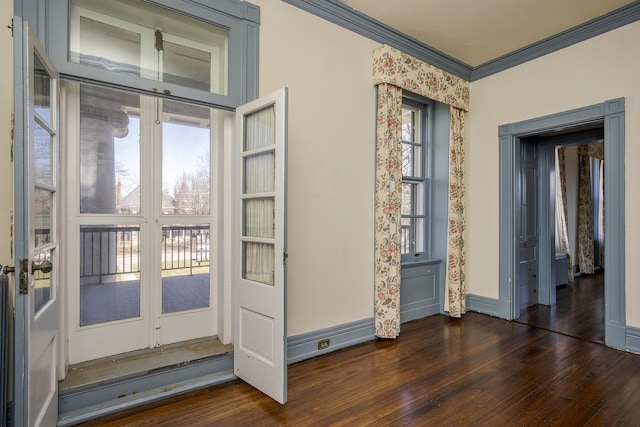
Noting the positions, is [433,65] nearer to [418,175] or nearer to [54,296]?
[418,175]

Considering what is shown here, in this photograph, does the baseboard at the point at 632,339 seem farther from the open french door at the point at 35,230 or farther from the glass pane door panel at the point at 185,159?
the open french door at the point at 35,230

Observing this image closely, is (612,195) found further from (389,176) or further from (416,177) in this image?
(389,176)

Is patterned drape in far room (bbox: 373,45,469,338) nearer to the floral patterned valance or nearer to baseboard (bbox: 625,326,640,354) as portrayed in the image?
the floral patterned valance

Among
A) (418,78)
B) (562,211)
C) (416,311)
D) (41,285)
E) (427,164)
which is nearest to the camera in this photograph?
(41,285)

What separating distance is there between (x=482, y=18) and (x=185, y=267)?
3821mm

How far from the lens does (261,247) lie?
101 inches

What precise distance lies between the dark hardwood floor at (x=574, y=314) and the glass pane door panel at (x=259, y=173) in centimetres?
364

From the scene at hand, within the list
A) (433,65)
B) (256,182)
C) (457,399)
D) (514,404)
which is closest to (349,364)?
(457,399)

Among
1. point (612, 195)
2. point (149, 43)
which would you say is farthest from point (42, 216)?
point (612, 195)

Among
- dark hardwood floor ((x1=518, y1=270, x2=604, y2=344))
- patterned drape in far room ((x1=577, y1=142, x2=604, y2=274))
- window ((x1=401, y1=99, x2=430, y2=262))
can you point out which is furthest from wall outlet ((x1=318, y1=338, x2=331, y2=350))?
patterned drape in far room ((x1=577, y1=142, x2=604, y2=274))

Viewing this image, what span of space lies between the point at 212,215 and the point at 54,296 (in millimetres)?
1405

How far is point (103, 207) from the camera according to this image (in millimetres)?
2801

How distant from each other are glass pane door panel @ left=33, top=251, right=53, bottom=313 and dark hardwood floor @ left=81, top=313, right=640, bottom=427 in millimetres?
874

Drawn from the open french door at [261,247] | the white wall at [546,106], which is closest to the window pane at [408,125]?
the white wall at [546,106]
